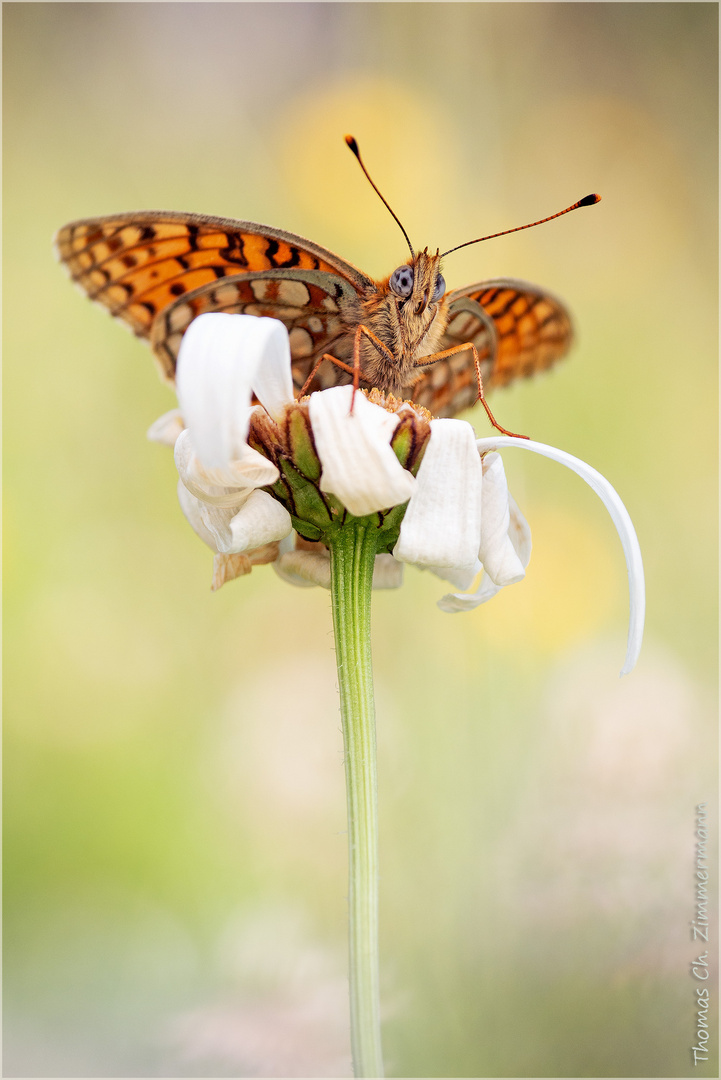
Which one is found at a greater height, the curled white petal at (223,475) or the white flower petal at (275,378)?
the white flower petal at (275,378)

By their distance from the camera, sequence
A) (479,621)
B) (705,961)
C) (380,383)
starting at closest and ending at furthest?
(380,383) → (705,961) → (479,621)

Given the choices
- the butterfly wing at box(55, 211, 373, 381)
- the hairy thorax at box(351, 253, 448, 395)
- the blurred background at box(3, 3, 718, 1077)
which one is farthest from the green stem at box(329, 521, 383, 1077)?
the blurred background at box(3, 3, 718, 1077)

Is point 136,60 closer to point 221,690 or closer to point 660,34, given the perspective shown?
point 660,34

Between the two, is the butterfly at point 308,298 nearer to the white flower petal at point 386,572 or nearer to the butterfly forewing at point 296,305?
the butterfly forewing at point 296,305

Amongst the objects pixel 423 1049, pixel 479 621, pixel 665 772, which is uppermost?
pixel 479 621

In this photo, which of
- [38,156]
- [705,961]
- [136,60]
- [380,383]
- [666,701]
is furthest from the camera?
[136,60]

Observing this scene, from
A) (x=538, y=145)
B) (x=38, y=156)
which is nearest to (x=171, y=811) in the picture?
(x=38, y=156)

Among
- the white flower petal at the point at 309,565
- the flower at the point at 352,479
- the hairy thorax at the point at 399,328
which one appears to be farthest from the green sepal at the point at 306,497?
the hairy thorax at the point at 399,328

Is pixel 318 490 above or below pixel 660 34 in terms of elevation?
below
